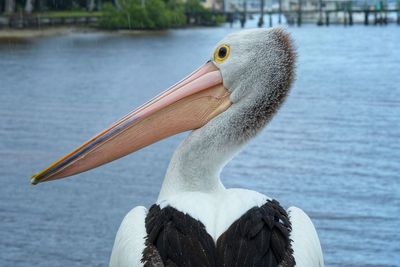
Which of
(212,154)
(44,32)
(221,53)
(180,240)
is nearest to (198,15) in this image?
(44,32)

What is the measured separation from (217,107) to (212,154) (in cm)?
22

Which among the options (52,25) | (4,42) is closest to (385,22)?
(52,25)

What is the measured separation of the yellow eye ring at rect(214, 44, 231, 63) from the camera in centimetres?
336

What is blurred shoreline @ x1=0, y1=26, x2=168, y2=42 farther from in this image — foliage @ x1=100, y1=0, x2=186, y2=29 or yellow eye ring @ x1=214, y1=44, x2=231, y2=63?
yellow eye ring @ x1=214, y1=44, x2=231, y2=63

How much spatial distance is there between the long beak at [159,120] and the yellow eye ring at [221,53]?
0.03m

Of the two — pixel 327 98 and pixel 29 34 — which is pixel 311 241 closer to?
pixel 327 98

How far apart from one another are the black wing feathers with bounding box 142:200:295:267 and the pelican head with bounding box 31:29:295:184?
434 millimetres

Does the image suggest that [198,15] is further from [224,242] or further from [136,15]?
[224,242]

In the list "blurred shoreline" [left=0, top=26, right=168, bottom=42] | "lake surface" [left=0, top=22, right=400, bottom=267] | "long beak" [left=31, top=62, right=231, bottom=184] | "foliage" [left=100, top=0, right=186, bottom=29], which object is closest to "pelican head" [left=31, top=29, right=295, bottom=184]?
"long beak" [left=31, top=62, right=231, bottom=184]

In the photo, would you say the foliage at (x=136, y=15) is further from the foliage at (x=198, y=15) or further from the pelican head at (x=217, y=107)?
the pelican head at (x=217, y=107)

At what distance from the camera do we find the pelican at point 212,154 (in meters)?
2.81

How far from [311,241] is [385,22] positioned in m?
61.4

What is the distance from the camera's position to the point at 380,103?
1585 cm

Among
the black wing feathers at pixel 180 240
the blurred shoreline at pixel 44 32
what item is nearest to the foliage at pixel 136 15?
the blurred shoreline at pixel 44 32
